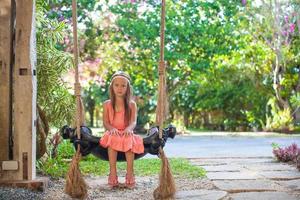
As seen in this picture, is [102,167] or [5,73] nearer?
[5,73]

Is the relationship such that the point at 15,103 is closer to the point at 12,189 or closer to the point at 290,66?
the point at 12,189

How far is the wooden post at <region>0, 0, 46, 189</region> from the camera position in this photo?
2861 millimetres

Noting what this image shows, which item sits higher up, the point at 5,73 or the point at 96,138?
the point at 5,73

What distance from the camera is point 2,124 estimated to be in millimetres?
2936

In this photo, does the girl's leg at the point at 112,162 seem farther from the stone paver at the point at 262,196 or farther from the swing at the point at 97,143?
the stone paver at the point at 262,196

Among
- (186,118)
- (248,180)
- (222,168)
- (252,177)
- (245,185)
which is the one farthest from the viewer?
(186,118)

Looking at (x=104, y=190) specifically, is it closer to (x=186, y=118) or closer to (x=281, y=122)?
(x=281, y=122)

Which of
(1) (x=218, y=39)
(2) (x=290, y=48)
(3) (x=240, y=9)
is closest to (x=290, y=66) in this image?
(2) (x=290, y=48)

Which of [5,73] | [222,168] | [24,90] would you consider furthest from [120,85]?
[222,168]

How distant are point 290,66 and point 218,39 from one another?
3.05 m

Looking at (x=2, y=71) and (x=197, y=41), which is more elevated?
(x=197, y=41)

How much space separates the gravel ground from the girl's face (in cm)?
68

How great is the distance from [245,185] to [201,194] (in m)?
0.44

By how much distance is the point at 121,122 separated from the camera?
319 centimetres
